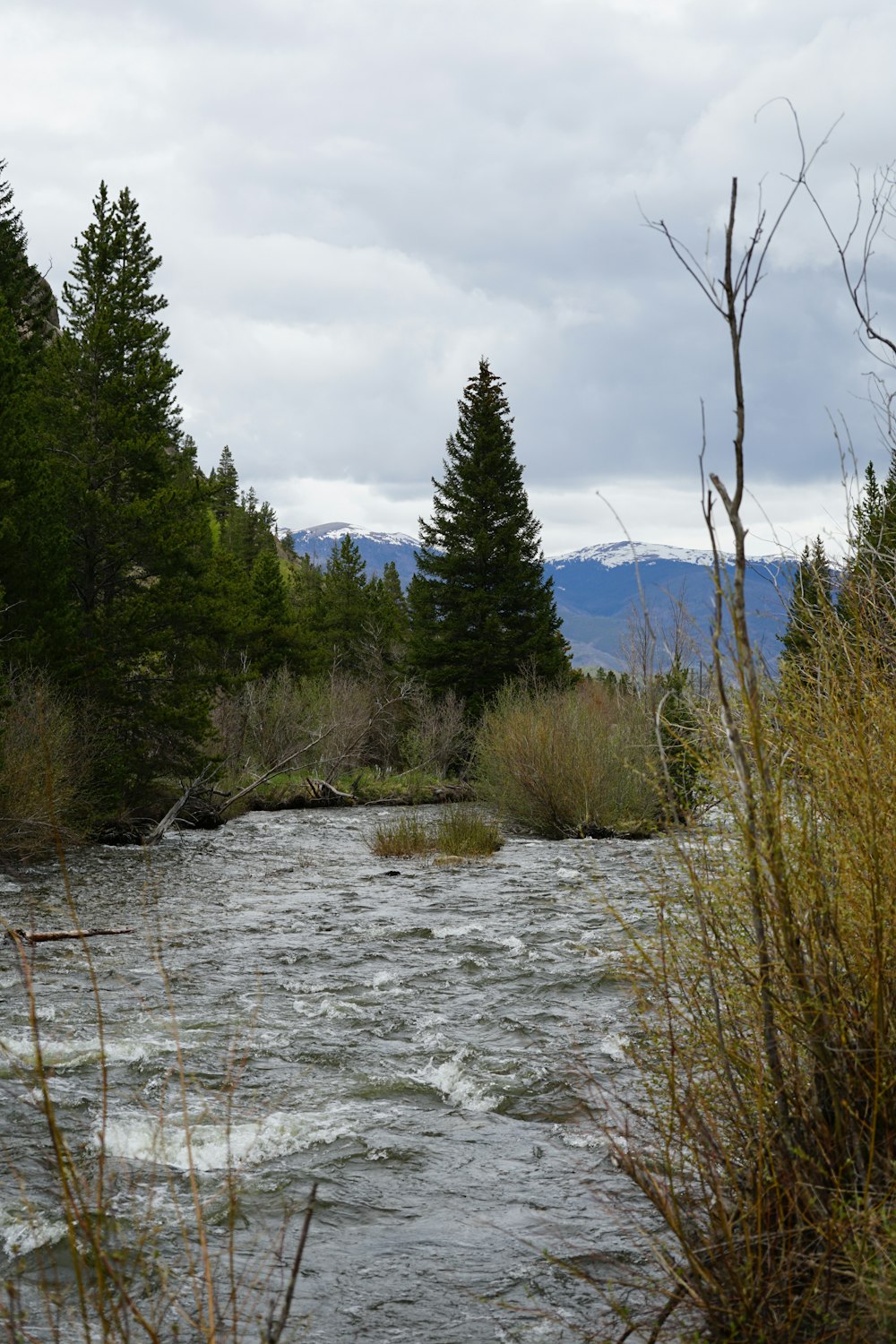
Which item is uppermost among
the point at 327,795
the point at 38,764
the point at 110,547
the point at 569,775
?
the point at 110,547

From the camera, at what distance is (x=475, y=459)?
38219 mm

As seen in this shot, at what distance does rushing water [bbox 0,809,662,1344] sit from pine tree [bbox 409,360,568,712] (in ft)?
76.7

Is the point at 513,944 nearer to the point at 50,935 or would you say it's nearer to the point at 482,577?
the point at 50,935

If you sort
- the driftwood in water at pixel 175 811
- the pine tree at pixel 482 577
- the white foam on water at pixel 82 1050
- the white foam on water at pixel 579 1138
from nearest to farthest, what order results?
the white foam on water at pixel 579 1138
the white foam on water at pixel 82 1050
the driftwood in water at pixel 175 811
the pine tree at pixel 482 577

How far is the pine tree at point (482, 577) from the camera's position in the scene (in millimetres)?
36375

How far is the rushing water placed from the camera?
165 inches

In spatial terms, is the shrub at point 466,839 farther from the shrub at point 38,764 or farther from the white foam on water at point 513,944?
the white foam on water at point 513,944

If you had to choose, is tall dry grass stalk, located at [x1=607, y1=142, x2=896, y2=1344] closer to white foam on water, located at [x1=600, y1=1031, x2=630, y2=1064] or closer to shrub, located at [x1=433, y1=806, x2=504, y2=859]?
white foam on water, located at [x1=600, y1=1031, x2=630, y2=1064]

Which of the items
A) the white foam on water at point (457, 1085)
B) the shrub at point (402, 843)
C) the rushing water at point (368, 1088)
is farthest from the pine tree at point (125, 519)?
the white foam on water at point (457, 1085)

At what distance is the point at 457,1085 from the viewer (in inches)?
253

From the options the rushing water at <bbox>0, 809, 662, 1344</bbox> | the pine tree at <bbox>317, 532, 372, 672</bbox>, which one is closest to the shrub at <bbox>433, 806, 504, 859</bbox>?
the rushing water at <bbox>0, 809, 662, 1344</bbox>

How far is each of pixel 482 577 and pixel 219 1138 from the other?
32.8 meters

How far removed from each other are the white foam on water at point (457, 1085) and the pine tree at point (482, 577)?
2886cm

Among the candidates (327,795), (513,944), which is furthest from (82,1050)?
(327,795)
